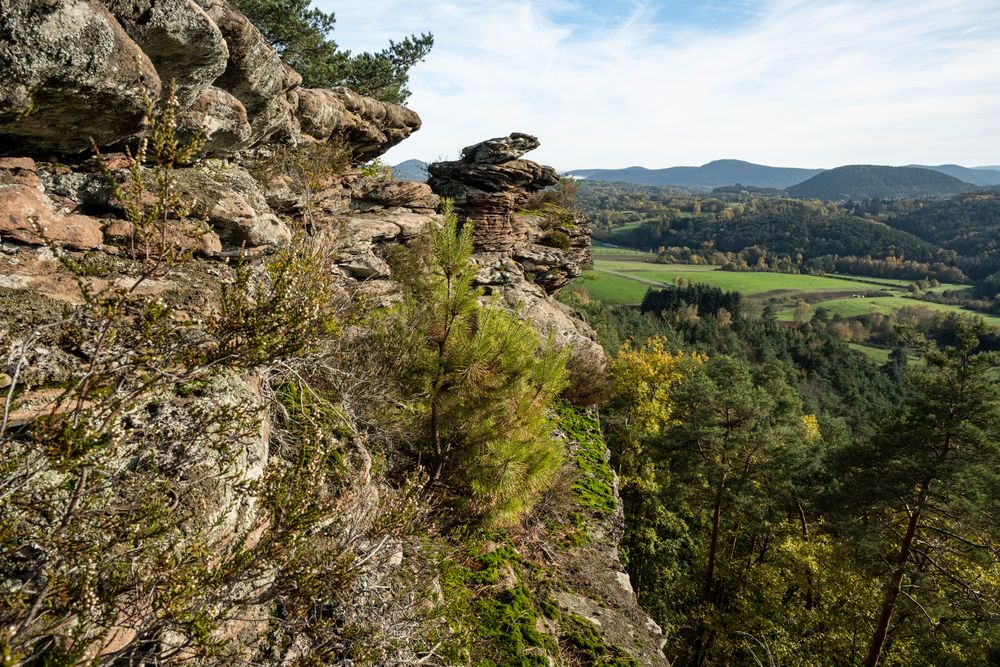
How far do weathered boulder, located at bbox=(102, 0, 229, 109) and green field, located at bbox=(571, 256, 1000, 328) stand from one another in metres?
95.0

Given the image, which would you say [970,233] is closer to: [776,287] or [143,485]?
[776,287]

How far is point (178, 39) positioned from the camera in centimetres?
572

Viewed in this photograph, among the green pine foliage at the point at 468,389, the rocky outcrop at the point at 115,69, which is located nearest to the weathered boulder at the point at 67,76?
the rocky outcrop at the point at 115,69

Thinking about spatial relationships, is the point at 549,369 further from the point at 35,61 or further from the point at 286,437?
the point at 35,61

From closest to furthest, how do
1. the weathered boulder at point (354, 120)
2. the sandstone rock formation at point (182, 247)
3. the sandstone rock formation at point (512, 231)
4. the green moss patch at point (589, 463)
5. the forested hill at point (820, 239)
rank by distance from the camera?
the sandstone rock formation at point (182, 247) < the green moss patch at point (589, 463) < the weathered boulder at point (354, 120) < the sandstone rock formation at point (512, 231) < the forested hill at point (820, 239)

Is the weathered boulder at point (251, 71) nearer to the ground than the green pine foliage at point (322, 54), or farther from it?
nearer to the ground

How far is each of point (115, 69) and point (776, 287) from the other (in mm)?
153383

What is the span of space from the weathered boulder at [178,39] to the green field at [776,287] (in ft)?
312

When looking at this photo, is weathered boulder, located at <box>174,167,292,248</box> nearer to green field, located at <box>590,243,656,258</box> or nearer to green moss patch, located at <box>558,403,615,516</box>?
green moss patch, located at <box>558,403,615,516</box>

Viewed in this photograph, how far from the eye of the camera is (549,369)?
7086mm

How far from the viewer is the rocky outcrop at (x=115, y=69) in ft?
13.2

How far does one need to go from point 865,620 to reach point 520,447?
56.7 feet

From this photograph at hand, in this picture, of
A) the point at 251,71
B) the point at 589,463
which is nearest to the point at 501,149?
the point at 251,71

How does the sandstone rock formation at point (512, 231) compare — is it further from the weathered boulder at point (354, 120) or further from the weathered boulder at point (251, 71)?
the weathered boulder at point (251, 71)
